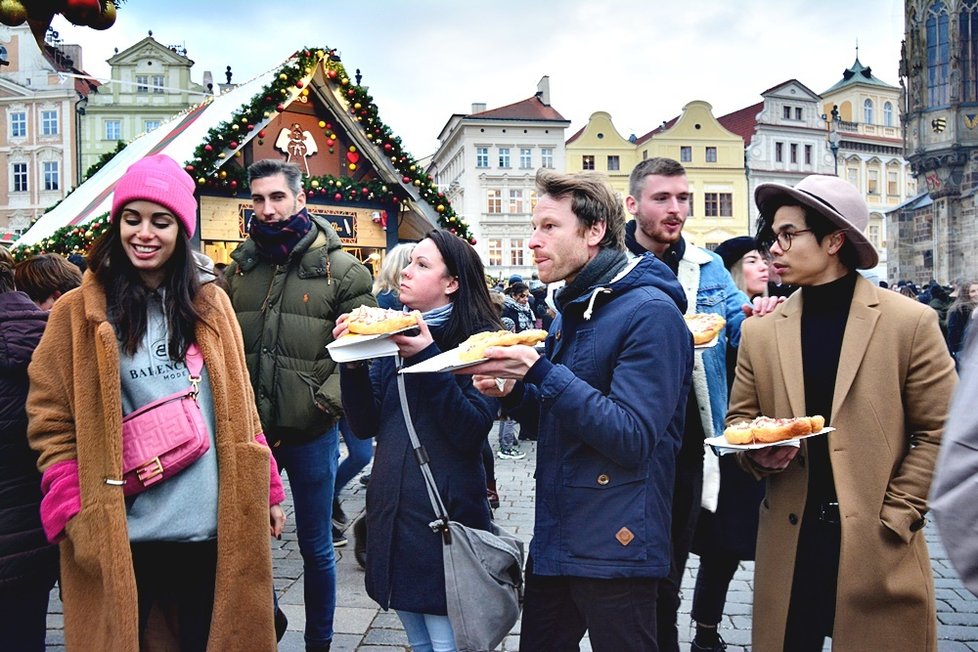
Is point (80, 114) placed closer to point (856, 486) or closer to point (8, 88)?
point (8, 88)

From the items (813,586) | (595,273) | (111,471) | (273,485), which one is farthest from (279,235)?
(813,586)

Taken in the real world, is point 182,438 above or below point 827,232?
below

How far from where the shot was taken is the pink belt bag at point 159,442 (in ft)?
8.28

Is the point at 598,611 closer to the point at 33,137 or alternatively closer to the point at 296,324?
the point at 296,324

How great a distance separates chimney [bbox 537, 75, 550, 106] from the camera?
5234 centimetres

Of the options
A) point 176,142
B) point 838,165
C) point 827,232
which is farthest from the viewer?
point 838,165

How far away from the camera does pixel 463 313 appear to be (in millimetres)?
3064

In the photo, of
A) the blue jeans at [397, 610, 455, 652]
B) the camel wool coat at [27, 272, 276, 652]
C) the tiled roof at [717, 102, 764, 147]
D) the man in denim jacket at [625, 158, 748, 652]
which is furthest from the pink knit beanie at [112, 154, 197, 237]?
the tiled roof at [717, 102, 764, 147]

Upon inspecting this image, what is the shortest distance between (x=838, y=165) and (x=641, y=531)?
57033 millimetres

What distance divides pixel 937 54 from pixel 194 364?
144ft

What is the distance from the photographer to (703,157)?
4900cm

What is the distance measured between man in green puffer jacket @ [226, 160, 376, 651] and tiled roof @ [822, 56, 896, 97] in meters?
62.8

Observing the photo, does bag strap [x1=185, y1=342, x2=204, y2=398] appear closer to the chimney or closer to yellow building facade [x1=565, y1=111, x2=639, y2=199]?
yellow building facade [x1=565, y1=111, x2=639, y2=199]

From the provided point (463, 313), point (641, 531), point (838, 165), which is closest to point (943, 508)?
point (641, 531)
